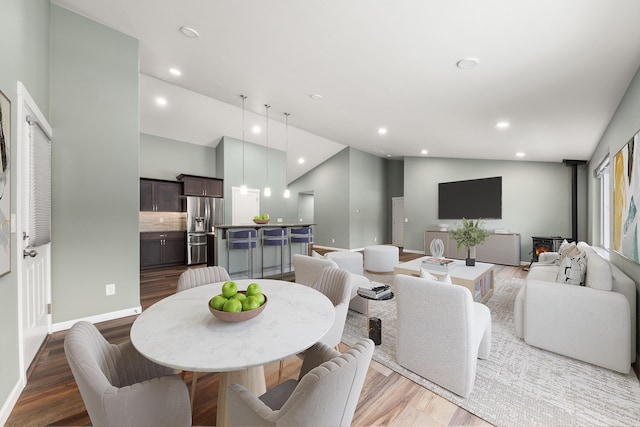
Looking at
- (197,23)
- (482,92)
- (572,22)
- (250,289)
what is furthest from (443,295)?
(197,23)

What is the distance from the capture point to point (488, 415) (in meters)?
1.59

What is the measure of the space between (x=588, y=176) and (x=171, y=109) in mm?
8805

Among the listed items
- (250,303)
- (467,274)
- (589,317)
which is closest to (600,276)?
(589,317)

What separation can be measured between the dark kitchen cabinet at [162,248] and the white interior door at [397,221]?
6.91 metres

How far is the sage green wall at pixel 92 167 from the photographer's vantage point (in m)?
2.69

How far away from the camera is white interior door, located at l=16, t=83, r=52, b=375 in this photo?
185 cm

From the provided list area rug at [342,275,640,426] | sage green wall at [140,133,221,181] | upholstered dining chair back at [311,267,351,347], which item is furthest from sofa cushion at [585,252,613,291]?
sage green wall at [140,133,221,181]

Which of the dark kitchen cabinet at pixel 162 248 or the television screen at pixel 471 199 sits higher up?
the television screen at pixel 471 199

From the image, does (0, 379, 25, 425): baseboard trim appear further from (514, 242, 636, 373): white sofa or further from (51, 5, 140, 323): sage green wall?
(514, 242, 636, 373): white sofa

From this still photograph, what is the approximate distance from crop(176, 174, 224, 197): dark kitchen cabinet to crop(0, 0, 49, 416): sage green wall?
4125 millimetres

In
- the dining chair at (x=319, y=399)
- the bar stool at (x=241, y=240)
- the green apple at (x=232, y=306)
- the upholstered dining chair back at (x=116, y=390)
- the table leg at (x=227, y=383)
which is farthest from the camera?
the bar stool at (x=241, y=240)

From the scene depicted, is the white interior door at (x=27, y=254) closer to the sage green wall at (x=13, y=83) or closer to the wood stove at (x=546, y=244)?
the sage green wall at (x=13, y=83)

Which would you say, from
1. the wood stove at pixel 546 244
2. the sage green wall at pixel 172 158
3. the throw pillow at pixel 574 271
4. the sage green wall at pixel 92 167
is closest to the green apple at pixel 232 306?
the sage green wall at pixel 92 167

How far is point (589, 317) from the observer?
2053 millimetres
